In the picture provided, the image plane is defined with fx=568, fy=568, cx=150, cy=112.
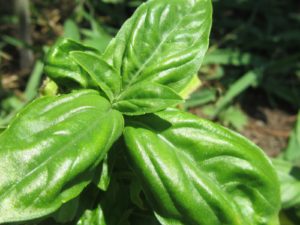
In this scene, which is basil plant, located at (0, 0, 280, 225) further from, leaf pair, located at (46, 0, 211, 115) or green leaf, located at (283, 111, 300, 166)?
Result: green leaf, located at (283, 111, 300, 166)

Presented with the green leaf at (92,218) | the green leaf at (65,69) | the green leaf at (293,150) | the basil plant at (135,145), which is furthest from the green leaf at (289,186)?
the green leaf at (65,69)

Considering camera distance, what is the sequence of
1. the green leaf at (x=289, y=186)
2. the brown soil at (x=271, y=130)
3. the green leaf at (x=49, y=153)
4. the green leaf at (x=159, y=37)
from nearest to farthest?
the green leaf at (x=49, y=153) < the green leaf at (x=159, y=37) < the green leaf at (x=289, y=186) < the brown soil at (x=271, y=130)

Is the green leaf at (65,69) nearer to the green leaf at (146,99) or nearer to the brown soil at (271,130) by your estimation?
the green leaf at (146,99)

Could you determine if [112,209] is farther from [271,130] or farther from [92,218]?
[271,130]

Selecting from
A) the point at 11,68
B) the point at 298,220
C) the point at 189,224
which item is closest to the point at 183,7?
the point at 189,224

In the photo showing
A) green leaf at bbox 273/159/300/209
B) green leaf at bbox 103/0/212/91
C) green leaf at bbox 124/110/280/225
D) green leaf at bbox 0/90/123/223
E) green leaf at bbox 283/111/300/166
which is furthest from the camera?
green leaf at bbox 283/111/300/166

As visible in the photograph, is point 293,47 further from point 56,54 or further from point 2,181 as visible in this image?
point 2,181

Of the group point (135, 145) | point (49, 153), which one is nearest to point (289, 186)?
point (135, 145)

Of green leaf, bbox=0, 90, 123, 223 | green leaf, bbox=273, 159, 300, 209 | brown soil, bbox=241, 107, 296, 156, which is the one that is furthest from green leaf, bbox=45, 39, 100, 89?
brown soil, bbox=241, 107, 296, 156
